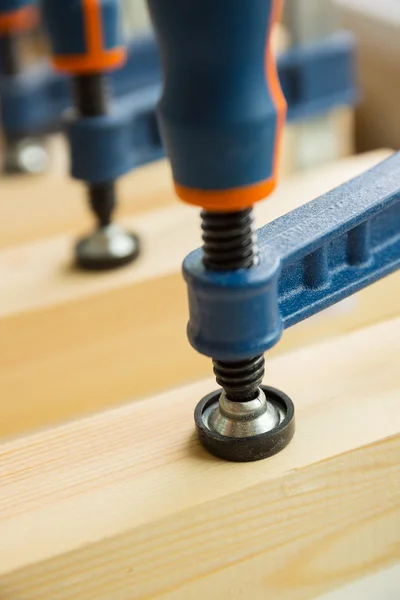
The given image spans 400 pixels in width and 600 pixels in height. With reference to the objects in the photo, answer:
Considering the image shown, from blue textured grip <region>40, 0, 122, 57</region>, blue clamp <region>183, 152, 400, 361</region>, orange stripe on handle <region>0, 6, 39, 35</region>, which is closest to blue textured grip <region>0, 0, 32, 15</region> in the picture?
orange stripe on handle <region>0, 6, 39, 35</region>

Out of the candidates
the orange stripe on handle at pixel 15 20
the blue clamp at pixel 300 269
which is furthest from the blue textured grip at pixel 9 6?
the blue clamp at pixel 300 269

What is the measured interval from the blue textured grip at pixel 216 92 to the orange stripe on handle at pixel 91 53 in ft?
1.25

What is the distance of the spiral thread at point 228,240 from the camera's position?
0.40 m

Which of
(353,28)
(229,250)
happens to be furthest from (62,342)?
(353,28)

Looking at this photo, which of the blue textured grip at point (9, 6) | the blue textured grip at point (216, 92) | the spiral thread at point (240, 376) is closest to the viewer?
the blue textured grip at point (216, 92)

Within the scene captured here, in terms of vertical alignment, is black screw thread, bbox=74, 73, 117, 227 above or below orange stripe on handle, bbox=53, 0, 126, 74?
below

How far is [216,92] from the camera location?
363 millimetres

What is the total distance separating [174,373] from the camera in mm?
749

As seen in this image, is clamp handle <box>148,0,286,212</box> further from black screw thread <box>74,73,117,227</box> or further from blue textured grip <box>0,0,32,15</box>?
blue textured grip <box>0,0,32,15</box>

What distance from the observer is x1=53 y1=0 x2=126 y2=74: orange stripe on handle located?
0.73 meters

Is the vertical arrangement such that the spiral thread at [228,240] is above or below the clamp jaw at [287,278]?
above

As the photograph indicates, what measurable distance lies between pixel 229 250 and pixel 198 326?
1.8 inches

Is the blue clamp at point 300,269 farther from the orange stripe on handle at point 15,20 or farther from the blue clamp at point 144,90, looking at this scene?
the orange stripe on handle at point 15,20

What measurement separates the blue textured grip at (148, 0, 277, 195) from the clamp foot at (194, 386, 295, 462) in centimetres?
15
